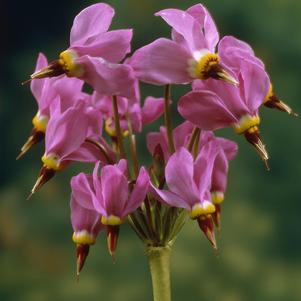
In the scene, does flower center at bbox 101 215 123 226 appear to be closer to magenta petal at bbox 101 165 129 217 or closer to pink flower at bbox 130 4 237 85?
magenta petal at bbox 101 165 129 217

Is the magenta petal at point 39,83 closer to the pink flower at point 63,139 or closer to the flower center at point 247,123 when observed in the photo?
the pink flower at point 63,139

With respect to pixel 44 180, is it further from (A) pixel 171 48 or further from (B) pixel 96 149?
(A) pixel 171 48

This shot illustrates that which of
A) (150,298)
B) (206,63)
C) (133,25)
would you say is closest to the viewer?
(206,63)

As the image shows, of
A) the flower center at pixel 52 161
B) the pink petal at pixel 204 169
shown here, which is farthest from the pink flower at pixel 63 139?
the pink petal at pixel 204 169

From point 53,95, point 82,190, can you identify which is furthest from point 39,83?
point 82,190

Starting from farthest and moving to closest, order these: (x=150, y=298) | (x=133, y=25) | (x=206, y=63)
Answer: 1. (x=133, y=25)
2. (x=150, y=298)
3. (x=206, y=63)

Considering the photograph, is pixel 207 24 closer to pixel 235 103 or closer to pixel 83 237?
pixel 235 103

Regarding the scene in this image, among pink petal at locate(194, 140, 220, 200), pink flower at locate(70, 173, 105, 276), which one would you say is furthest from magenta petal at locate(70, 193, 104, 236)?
pink petal at locate(194, 140, 220, 200)

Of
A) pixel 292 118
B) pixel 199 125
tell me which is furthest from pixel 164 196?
pixel 292 118
